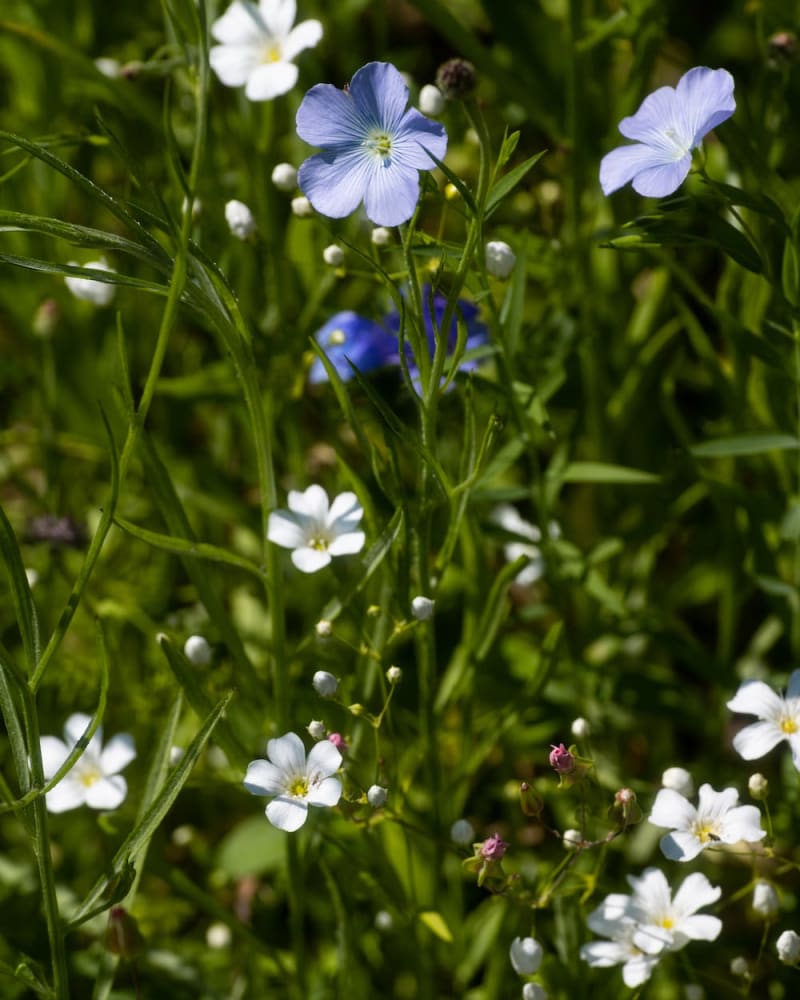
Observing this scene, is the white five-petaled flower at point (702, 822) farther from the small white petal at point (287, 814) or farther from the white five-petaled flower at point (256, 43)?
the white five-petaled flower at point (256, 43)

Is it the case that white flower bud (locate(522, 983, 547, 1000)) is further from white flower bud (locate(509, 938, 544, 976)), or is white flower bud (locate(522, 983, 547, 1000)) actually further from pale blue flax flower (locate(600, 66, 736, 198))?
pale blue flax flower (locate(600, 66, 736, 198))

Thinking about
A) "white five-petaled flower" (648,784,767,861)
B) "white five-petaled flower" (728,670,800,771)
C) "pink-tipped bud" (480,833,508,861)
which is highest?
"white five-petaled flower" (728,670,800,771)

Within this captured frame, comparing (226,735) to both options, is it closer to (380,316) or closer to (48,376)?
(380,316)

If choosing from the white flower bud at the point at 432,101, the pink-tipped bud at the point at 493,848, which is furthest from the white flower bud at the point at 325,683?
the white flower bud at the point at 432,101

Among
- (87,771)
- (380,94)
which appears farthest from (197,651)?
(380,94)

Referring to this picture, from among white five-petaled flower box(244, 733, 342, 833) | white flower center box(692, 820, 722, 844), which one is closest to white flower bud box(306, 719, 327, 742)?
white five-petaled flower box(244, 733, 342, 833)

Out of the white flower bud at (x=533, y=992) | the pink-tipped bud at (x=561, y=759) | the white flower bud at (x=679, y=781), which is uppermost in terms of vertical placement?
the pink-tipped bud at (x=561, y=759)
